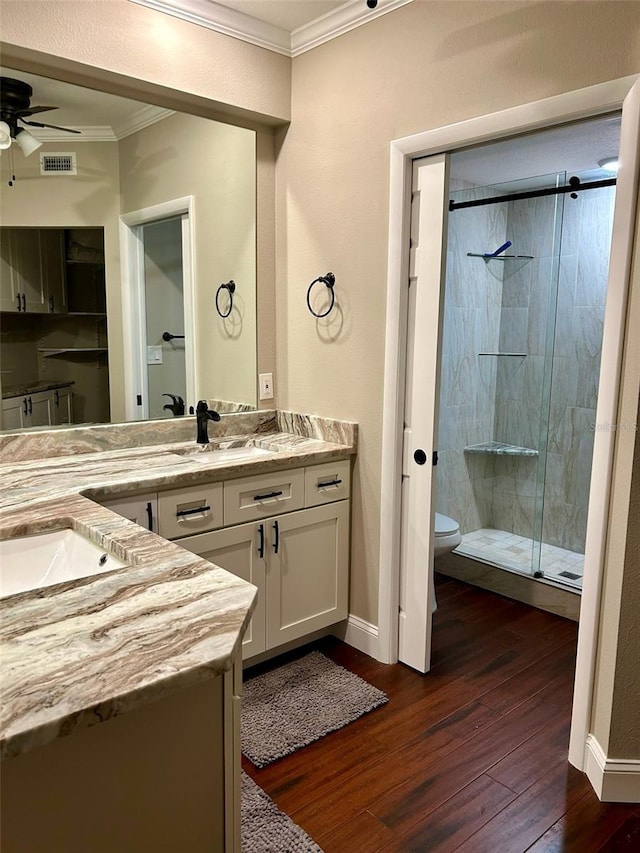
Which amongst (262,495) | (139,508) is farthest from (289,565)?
(139,508)

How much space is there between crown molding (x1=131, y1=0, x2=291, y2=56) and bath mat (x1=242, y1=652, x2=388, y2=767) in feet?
8.65

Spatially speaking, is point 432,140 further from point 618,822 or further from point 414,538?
point 618,822

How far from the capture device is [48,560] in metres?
1.59

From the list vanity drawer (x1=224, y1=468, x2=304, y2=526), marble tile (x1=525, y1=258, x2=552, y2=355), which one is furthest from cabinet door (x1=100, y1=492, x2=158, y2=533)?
marble tile (x1=525, y1=258, x2=552, y2=355)

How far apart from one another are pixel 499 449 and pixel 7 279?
298 centimetres

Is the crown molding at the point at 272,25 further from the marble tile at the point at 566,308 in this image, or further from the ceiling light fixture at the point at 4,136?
the marble tile at the point at 566,308

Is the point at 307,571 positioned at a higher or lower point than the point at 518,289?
lower

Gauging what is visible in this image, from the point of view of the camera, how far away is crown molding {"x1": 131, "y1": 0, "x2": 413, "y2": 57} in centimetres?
242

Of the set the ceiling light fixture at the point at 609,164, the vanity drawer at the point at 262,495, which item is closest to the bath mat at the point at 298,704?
the vanity drawer at the point at 262,495

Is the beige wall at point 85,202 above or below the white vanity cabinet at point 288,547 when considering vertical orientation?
above

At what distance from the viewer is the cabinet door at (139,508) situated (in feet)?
6.87

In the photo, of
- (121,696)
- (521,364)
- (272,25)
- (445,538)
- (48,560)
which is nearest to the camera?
(121,696)

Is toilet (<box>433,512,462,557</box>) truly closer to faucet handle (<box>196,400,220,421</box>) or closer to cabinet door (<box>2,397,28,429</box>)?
faucet handle (<box>196,400,220,421</box>)

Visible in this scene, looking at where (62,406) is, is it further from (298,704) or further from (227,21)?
(227,21)
